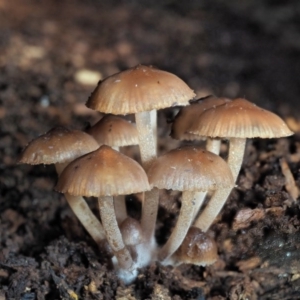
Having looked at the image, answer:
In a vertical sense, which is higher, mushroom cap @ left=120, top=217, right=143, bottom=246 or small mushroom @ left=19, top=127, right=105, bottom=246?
small mushroom @ left=19, top=127, right=105, bottom=246

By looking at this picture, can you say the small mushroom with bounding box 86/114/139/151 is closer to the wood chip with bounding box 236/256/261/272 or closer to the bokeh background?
the wood chip with bounding box 236/256/261/272

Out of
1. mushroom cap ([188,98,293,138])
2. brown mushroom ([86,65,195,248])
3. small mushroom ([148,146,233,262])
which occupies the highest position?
brown mushroom ([86,65,195,248])

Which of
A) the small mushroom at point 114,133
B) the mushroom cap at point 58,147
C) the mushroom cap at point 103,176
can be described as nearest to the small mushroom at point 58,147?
the mushroom cap at point 58,147

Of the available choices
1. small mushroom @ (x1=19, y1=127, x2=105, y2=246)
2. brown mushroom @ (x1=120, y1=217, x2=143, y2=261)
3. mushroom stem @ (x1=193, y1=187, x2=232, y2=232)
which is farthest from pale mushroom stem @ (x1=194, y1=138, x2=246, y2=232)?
small mushroom @ (x1=19, y1=127, x2=105, y2=246)

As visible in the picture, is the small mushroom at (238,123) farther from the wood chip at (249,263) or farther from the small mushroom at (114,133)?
the wood chip at (249,263)

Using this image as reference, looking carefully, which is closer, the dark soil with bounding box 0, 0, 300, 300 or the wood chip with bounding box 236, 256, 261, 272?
the dark soil with bounding box 0, 0, 300, 300

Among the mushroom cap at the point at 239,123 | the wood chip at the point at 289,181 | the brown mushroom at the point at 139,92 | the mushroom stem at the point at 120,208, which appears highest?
the brown mushroom at the point at 139,92

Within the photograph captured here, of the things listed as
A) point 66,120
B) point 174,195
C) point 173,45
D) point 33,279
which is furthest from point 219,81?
point 33,279
